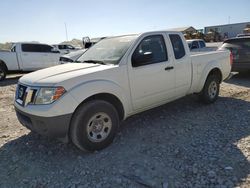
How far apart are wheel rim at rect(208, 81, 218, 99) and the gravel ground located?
0.77 meters

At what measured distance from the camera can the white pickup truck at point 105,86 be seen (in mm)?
3631

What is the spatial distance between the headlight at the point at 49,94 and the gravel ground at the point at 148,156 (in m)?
0.95

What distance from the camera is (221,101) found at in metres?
6.62

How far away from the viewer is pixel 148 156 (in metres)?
3.83

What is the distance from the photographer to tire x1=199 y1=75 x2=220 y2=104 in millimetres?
6122

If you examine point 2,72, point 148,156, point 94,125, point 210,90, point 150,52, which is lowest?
point 148,156

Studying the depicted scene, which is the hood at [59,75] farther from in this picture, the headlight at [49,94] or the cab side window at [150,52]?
the cab side window at [150,52]

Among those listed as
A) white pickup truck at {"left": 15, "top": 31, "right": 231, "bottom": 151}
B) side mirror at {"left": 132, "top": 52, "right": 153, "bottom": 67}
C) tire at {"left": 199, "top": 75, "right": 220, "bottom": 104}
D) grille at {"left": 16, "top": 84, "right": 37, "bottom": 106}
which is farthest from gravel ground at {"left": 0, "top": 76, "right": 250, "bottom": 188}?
side mirror at {"left": 132, "top": 52, "right": 153, "bottom": 67}

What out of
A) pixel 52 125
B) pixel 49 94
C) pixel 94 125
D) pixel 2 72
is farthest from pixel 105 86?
pixel 2 72

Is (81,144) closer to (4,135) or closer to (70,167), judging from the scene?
(70,167)

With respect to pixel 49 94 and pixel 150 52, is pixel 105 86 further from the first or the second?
pixel 150 52

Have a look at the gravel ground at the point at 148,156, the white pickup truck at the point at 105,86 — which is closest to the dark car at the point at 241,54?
the gravel ground at the point at 148,156

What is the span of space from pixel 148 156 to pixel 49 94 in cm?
171

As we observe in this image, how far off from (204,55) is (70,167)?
4.00 metres
